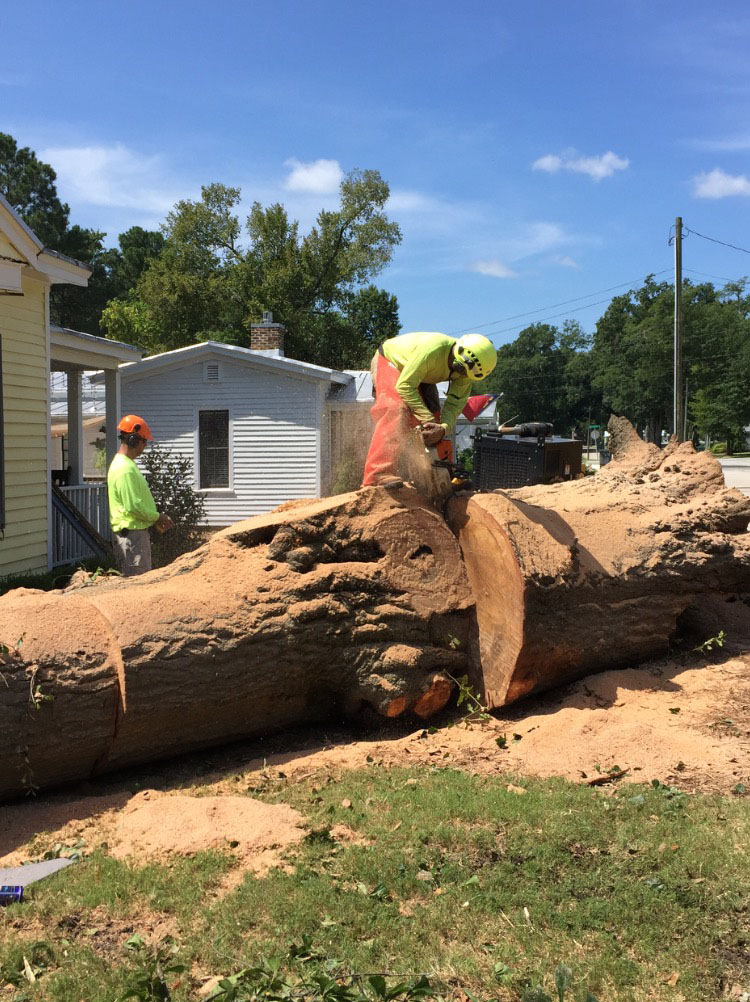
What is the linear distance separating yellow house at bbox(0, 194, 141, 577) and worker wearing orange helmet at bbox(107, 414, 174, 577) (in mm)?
3418

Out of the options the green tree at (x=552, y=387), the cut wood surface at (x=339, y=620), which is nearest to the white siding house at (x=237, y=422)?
the cut wood surface at (x=339, y=620)

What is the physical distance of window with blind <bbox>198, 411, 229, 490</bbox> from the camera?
18.3 m

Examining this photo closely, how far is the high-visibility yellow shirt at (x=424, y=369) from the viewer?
5738 millimetres

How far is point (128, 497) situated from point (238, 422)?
1149 cm

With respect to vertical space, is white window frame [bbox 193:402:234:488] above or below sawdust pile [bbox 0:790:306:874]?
above

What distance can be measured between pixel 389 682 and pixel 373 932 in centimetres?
196

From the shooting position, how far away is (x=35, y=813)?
12.7ft

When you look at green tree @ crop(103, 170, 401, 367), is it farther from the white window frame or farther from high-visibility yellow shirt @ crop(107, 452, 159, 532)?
high-visibility yellow shirt @ crop(107, 452, 159, 532)

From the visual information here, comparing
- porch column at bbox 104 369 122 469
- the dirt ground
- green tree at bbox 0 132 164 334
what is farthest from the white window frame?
green tree at bbox 0 132 164 334

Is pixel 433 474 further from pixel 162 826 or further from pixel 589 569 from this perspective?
pixel 162 826

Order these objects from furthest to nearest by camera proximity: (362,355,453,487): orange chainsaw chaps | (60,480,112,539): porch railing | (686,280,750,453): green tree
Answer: (686,280,750,453): green tree < (60,480,112,539): porch railing < (362,355,453,487): orange chainsaw chaps

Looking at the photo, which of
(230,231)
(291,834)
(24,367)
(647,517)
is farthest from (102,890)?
(230,231)

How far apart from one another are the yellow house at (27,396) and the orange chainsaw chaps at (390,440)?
18.6ft

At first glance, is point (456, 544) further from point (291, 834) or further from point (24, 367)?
point (24, 367)
